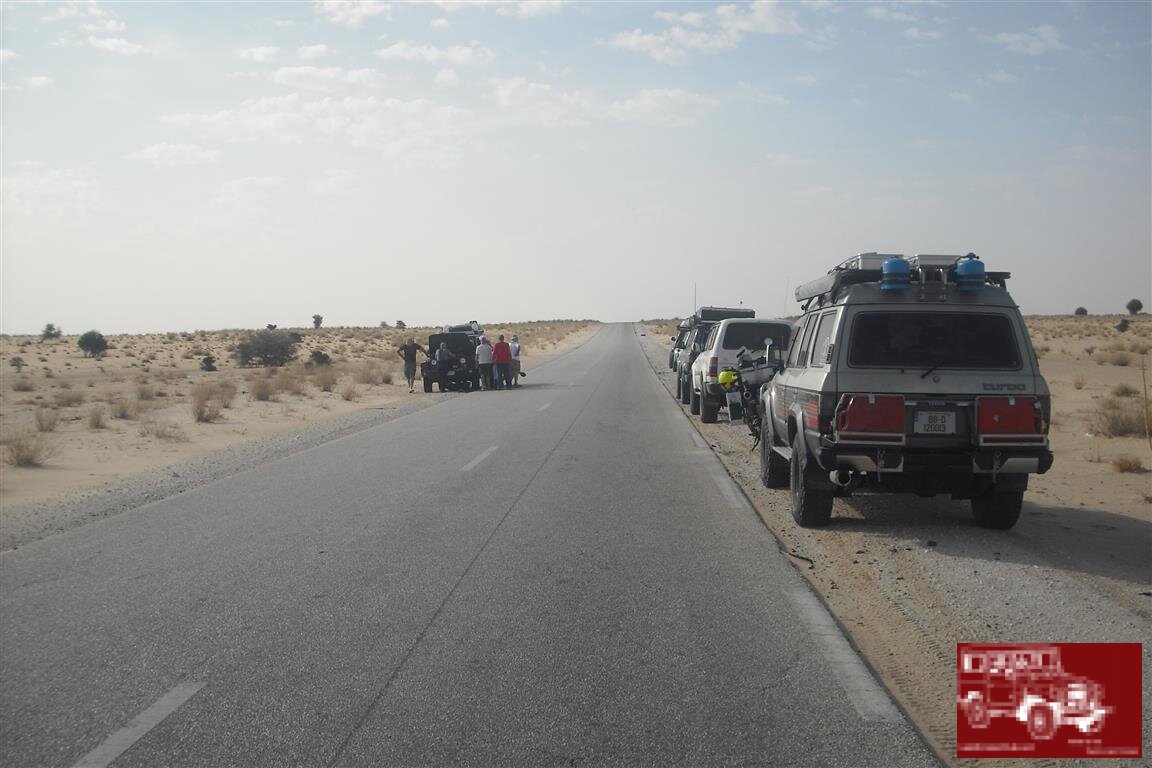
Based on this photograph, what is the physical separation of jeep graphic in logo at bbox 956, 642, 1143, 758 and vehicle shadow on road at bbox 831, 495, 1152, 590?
3493mm

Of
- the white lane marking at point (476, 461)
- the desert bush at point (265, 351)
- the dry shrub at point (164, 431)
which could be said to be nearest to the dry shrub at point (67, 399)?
the dry shrub at point (164, 431)

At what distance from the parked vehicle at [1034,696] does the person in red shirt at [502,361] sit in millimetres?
28099

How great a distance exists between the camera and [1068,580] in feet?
24.4

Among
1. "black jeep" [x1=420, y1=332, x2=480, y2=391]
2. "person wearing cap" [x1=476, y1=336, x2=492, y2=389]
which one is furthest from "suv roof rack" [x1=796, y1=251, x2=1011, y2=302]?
"black jeep" [x1=420, y1=332, x2=480, y2=391]

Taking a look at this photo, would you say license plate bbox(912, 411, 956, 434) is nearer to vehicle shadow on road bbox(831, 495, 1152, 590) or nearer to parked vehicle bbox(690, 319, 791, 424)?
vehicle shadow on road bbox(831, 495, 1152, 590)

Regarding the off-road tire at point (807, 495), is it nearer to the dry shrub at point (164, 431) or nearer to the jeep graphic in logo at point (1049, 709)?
the jeep graphic in logo at point (1049, 709)

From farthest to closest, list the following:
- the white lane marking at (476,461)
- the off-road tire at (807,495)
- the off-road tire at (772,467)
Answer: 1. the white lane marking at (476,461)
2. the off-road tire at (772,467)
3. the off-road tire at (807,495)

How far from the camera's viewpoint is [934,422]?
8453 mm

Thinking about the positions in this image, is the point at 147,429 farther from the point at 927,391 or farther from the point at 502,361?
the point at 927,391

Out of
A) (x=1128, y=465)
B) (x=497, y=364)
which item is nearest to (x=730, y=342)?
(x=1128, y=465)

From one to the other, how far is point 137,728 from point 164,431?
18.5 metres

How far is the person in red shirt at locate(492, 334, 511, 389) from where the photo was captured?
107 feet

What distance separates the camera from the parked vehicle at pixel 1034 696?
13.8ft

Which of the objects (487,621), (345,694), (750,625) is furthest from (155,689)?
(750,625)
